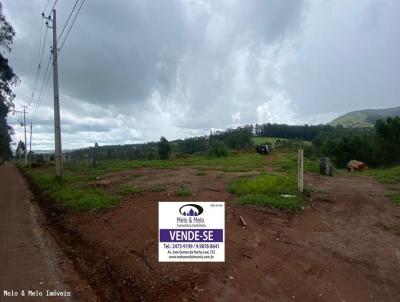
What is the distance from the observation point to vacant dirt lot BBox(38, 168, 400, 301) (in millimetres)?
3748

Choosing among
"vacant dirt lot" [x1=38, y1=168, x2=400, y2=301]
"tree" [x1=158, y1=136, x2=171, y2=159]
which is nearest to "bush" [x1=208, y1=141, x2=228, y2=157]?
"tree" [x1=158, y1=136, x2=171, y2=159]

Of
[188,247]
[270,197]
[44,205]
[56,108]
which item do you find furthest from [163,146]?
[188,247]

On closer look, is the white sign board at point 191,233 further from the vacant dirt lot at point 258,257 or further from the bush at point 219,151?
the bush at point 219,151

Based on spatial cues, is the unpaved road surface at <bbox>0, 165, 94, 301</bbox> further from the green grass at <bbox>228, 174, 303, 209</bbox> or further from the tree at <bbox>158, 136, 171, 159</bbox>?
the tree at <bbox>158, 136, 171, 159</bbox>

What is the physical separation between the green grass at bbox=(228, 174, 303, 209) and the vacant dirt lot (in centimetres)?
41

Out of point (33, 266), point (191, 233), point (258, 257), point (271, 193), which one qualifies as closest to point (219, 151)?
point (271, 193)

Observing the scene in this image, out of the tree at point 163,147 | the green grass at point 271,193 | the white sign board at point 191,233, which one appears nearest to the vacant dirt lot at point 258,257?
the white sign board at point 191,233

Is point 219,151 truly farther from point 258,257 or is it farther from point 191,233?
point 258,257

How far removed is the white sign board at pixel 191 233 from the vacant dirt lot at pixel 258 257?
173mm

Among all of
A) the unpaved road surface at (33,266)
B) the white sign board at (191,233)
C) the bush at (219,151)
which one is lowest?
the unpaved road surface at (33,266)

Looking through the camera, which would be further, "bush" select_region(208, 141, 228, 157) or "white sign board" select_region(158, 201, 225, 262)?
"bush" select_region(208, 141, 228, 157)

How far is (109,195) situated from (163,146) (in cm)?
3311

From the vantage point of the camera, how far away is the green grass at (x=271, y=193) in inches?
291

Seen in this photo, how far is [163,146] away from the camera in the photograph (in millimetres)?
42188
